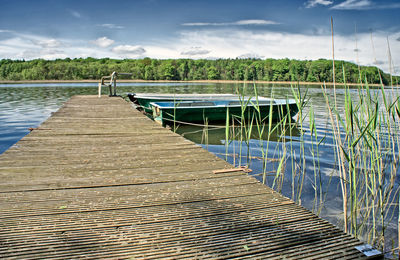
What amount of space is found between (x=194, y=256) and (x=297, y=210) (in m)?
0.86

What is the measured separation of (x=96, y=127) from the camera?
5.05m

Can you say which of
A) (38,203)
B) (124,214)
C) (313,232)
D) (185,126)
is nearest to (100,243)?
(124,214)

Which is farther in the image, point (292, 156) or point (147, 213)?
point (292, 156)

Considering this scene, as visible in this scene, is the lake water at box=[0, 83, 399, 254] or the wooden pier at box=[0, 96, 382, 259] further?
the lake water at box=[0, 83, 399, 254]

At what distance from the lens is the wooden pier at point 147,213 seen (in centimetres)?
137

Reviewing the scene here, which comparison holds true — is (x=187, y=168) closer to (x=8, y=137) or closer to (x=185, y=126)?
(x=185, y=126)

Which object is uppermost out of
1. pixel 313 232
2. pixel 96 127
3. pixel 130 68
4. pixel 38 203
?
pixel 130 68

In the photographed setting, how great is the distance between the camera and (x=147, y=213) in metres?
1.76

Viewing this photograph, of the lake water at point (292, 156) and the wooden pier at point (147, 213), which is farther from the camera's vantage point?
the lake water at point (292, 156)

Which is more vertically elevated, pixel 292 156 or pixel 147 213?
pixel 147 213

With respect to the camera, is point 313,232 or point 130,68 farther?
point 130,68

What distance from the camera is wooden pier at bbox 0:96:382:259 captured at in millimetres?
1366

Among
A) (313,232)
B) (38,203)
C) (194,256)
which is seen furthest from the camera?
(38,203)

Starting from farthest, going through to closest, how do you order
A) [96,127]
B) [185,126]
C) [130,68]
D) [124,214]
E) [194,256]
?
[130,68], [185,126], [96,127], [124,214], [194,256]
